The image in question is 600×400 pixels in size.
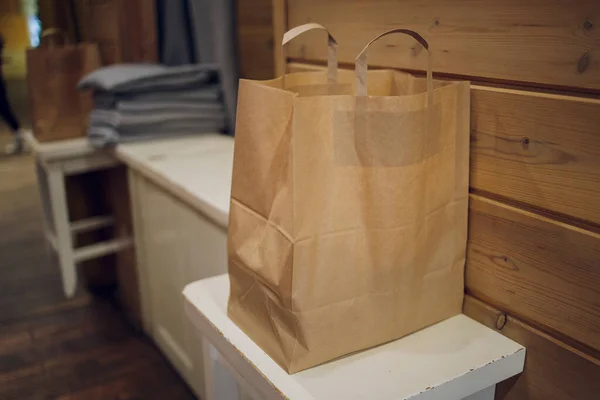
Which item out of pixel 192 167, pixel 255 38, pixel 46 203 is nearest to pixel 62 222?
pixel 46 203

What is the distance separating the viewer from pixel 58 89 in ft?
6.37

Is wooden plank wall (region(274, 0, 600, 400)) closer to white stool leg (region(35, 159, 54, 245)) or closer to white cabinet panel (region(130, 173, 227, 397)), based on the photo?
white cabinet panel (region(130, 173, 227, 397))

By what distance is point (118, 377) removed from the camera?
72.4 inches

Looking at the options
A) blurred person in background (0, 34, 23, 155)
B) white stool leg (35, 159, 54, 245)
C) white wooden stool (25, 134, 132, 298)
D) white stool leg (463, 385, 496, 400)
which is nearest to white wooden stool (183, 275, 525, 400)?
white stool leg (463, 385, 496, 400)

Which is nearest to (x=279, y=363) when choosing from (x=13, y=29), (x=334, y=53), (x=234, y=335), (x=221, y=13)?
(x=234, y=335)

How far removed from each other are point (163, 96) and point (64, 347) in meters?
0.96

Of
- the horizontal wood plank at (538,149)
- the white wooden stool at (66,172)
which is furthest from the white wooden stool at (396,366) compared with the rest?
the white wooden stool at (66,172)

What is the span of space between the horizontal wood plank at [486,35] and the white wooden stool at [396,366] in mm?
379

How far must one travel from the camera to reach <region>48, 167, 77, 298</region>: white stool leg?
1897 millimetres

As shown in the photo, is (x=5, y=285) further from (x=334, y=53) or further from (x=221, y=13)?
(x=334, y=53)

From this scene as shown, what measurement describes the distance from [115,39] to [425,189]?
5.76 ft

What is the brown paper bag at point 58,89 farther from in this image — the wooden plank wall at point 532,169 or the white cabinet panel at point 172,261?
the wooden plank wall at point 532,169

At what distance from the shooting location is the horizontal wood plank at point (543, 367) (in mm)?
747

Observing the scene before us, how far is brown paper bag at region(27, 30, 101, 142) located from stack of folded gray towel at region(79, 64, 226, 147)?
16 cm
